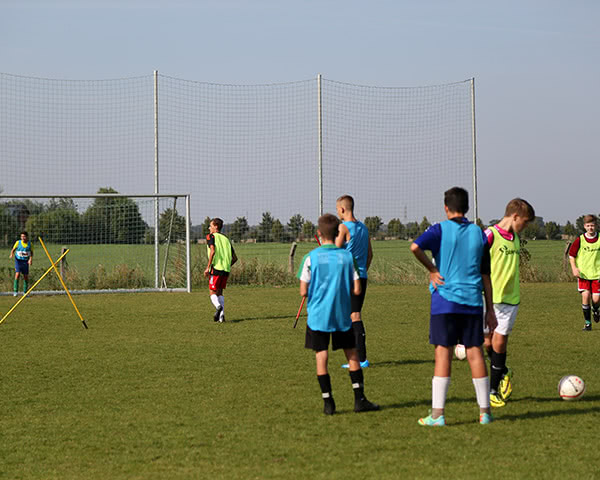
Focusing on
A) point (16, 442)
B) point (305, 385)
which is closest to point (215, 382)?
point (305, 385)

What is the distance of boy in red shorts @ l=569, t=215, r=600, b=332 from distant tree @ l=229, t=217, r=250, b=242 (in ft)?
39.3

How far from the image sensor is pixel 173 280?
74.6ft

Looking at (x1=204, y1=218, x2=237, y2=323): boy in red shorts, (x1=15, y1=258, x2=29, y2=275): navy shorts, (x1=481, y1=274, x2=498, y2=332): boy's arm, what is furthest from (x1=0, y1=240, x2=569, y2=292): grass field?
(x1=481, y1=274, x2=498, y2=332): boy's arm

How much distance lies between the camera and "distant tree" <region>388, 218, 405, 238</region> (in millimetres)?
23672

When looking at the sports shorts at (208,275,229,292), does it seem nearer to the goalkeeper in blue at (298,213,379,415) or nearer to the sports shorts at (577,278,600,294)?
the sports shorts at (577,278,600,294)

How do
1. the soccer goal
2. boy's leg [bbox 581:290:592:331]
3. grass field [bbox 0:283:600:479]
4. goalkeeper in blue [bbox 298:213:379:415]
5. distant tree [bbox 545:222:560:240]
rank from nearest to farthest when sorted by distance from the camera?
1. grass field [bbox 0:283:600:479]
2. goalkeeper in blue [bbox 298:213:379:415]
3. boy's leg [bbox 581:290:592:331]
4. the soccer goal
5. distant tree [bbox 545:222:560:240]

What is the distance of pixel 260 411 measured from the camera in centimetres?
690

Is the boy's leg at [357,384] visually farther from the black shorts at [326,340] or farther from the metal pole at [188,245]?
the metal pole at [188,245]

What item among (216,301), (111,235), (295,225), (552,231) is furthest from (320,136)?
(552,231)

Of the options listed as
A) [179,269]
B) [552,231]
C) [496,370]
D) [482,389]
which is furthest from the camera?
[552,231]

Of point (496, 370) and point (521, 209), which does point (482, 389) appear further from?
point (521, 209)

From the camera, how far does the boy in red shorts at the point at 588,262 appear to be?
13.2 meters

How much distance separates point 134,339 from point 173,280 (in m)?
10.7

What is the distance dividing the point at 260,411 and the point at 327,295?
1.17 metres
